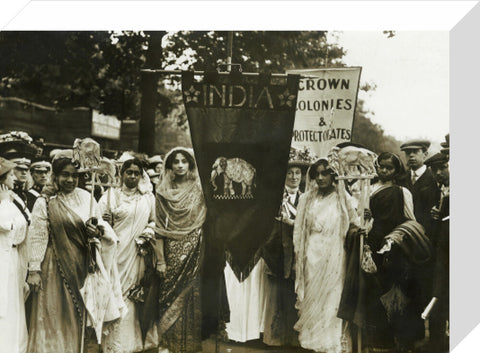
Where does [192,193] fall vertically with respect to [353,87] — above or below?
below

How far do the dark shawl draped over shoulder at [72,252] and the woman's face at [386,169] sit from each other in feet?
8.25

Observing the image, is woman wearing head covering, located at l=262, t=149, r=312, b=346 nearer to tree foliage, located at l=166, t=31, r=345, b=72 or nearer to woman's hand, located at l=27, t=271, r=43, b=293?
tree foliage, located at l=166, t=31, r=345, b=72

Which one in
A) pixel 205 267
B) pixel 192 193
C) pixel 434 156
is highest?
pixel 434 156

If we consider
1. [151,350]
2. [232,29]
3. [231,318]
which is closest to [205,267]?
[231,318]

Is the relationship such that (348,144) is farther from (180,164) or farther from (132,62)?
(132,62)

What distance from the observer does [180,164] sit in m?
5.03

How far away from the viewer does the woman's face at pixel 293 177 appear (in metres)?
5.02

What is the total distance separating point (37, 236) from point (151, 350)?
1.35 meters

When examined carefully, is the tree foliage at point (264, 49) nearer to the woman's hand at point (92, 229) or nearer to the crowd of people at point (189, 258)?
the crowd of people at point (189, 258)

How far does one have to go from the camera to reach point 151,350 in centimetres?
504

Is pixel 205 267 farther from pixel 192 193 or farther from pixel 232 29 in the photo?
pixel 232 29

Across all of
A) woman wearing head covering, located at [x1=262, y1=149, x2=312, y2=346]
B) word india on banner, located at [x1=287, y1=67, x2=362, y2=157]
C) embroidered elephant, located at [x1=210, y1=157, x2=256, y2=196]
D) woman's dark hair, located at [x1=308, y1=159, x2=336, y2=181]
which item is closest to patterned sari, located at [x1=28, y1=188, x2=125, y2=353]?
embroidered elephant, located at [x1=210, y1=157, x2=256, y2=196]

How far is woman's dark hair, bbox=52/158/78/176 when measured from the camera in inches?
200

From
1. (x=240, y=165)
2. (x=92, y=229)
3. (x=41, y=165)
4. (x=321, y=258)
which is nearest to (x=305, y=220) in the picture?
(x=321, y=258)
